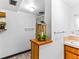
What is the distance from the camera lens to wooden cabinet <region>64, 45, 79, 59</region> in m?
2.13

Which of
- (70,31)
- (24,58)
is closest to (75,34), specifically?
(70,31)

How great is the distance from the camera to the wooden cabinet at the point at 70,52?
2131mm

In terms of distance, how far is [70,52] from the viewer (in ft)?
7.59

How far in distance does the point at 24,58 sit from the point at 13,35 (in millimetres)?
983

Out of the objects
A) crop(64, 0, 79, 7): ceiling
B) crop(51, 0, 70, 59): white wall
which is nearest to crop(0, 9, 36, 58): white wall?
crop(51, 0, 70, 59): white wall

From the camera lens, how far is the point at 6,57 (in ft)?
11.1

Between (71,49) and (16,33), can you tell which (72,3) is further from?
(16,33)

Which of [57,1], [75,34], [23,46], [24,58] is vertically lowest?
[24,58]

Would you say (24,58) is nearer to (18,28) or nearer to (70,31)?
(18,28)

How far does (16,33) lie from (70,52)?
7.50 feet

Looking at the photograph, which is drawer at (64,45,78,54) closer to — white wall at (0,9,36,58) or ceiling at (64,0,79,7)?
ceiling at (64,0,79,7)

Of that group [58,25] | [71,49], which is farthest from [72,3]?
[71,49]

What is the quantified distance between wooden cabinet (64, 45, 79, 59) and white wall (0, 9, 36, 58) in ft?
6.86

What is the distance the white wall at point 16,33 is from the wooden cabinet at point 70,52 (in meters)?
2.09
